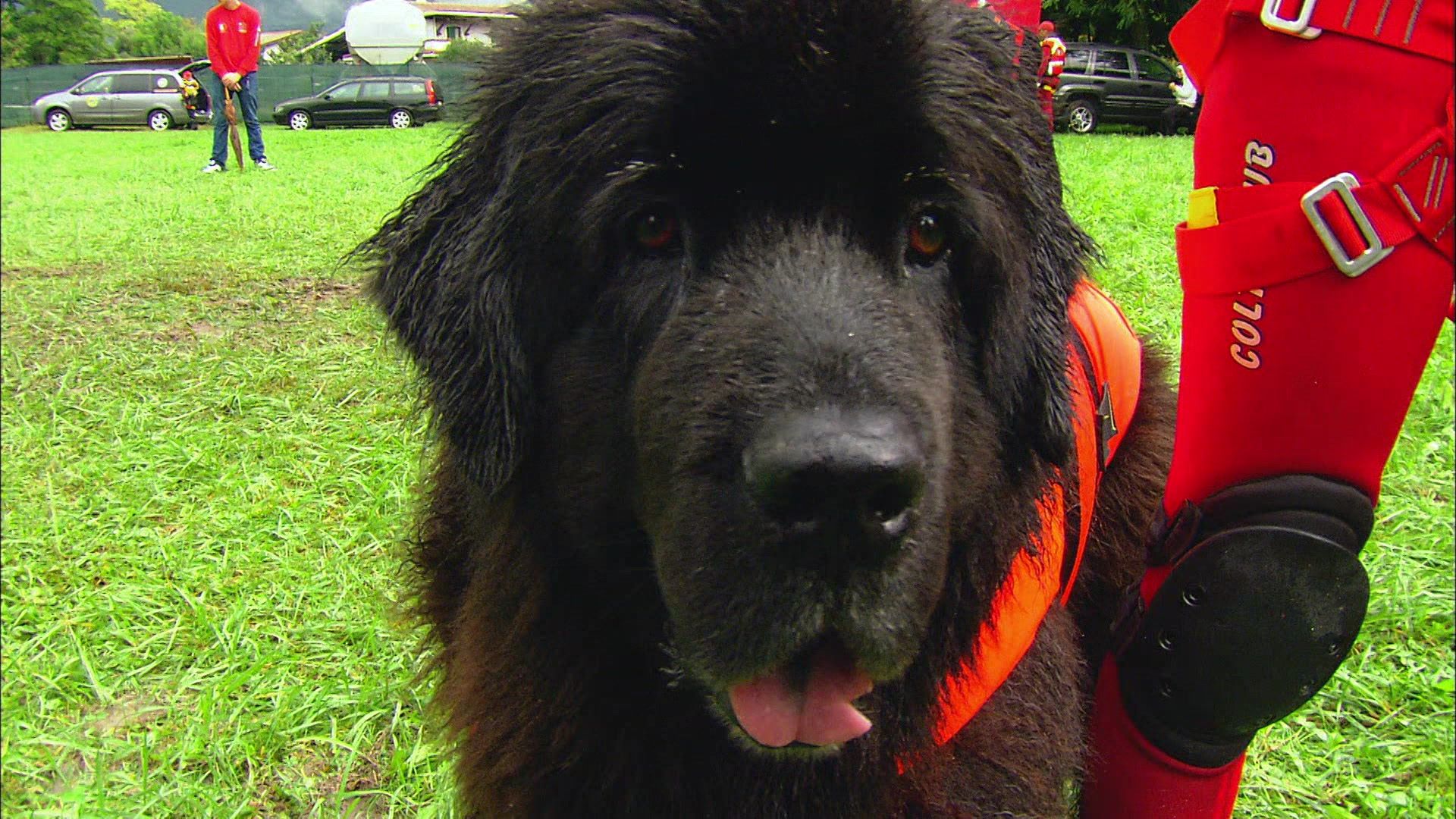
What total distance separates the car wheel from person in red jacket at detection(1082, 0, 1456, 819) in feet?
76.2

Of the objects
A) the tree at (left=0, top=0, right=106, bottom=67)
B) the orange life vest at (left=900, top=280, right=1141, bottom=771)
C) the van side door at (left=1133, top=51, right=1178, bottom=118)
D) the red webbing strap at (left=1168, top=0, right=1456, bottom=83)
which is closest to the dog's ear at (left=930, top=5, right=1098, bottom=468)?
the orange life vest at (left=900, top=280, right=1141, bottom=771)

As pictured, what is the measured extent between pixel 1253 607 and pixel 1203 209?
0.74 m

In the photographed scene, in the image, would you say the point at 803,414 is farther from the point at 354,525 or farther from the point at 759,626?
the point at 354,525

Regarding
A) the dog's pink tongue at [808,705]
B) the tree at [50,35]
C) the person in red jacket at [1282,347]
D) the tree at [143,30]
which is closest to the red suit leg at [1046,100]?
the person in red jacket at [1282,347]

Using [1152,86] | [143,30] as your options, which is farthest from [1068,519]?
[1152,86]

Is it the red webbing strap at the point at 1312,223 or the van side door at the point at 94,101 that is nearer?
the red webbing strap at the point at 1312,223

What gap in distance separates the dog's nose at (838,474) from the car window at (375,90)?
414 inches

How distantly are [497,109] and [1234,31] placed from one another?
1323 mm

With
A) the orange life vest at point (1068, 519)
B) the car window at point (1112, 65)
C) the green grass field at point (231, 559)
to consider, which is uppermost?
the orange life vest at point (1068, 519)

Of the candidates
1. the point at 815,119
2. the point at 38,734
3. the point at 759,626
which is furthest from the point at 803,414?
the point at 38,734

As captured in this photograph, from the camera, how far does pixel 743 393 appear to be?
4.53 feet

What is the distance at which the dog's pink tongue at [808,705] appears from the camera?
5.10 ft

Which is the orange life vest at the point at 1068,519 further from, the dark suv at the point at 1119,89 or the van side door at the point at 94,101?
the dark suv at the point at 1119,89

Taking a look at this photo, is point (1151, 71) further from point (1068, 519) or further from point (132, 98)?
point (1068, 519)
